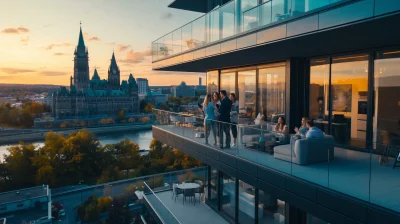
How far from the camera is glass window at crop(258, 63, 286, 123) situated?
33.6 ft

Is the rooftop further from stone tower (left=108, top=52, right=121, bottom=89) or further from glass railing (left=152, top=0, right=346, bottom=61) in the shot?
stone tower (left=108, top=52, right=121, bottom=89)

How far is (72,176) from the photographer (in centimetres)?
4403

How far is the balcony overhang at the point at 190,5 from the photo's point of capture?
55.9ft

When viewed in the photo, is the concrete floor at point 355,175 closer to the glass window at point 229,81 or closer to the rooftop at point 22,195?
the glass window at point 229,81

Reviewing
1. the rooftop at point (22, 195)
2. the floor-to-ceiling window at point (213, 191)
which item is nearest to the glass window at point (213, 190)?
the floor-to-ceiling window at point (213, 191)

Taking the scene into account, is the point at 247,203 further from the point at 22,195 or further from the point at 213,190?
the point at 22,195

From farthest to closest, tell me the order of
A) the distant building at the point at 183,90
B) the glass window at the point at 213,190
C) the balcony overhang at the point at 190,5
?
1. the distant building at the point at 183,90
2. the balcony overhang at the point at 190,5
3. the glass window at the point at 213,190

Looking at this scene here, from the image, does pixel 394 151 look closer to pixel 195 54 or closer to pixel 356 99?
pixel 356 99

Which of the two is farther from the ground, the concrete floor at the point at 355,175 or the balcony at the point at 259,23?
the balcony at the point at 259,23

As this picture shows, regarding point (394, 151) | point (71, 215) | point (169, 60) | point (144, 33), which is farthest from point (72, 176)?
point (394, 151)

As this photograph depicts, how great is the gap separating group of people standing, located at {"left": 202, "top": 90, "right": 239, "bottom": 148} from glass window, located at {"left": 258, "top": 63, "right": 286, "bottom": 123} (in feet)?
5.75

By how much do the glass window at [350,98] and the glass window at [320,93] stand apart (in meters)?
0.23

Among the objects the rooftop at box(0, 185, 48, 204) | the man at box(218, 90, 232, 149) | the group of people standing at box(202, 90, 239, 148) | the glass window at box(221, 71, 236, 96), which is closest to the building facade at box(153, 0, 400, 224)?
the group of people standing at box(202, 90, 239, 148)

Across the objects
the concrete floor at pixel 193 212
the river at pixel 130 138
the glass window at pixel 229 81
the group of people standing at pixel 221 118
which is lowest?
the river at pixel 130 138
